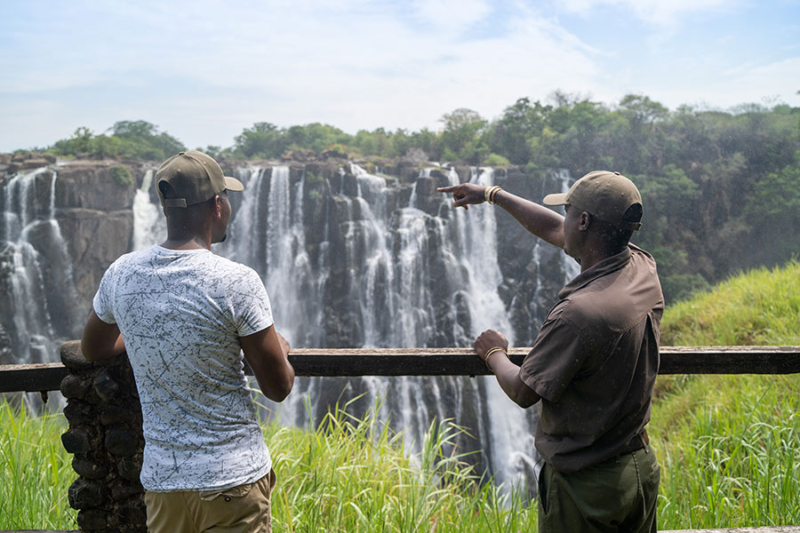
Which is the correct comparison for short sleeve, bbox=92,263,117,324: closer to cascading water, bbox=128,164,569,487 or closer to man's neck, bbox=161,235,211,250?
man's neck, bbox=161,235,211,250

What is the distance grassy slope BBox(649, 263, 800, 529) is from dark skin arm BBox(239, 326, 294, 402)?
192 centimetres

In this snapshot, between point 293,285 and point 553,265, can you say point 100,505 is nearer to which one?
point 293,285

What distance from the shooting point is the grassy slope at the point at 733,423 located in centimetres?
255

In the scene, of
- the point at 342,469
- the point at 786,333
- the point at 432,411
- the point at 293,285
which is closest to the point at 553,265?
the point at 432,411

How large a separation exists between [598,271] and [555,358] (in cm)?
23

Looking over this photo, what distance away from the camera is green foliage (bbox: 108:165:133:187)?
16516mm

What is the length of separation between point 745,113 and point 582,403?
74.0 ft

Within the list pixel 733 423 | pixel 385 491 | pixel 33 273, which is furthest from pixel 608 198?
pixel 33 273

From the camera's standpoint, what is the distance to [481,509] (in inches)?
93.4

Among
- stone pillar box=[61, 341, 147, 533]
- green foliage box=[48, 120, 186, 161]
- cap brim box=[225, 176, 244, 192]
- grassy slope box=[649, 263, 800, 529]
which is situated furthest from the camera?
green foliage box=[48, 120, 186, 161]

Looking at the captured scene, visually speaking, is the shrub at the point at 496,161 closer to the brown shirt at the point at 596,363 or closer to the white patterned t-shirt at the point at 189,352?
the brown shirt at the point at 596,363

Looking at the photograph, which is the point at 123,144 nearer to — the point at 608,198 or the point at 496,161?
the point at 496,161

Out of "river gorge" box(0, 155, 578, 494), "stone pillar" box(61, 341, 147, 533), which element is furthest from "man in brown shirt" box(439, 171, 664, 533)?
"river gorge" box(0, 155, 578, 494)

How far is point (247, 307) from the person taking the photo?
131cm
